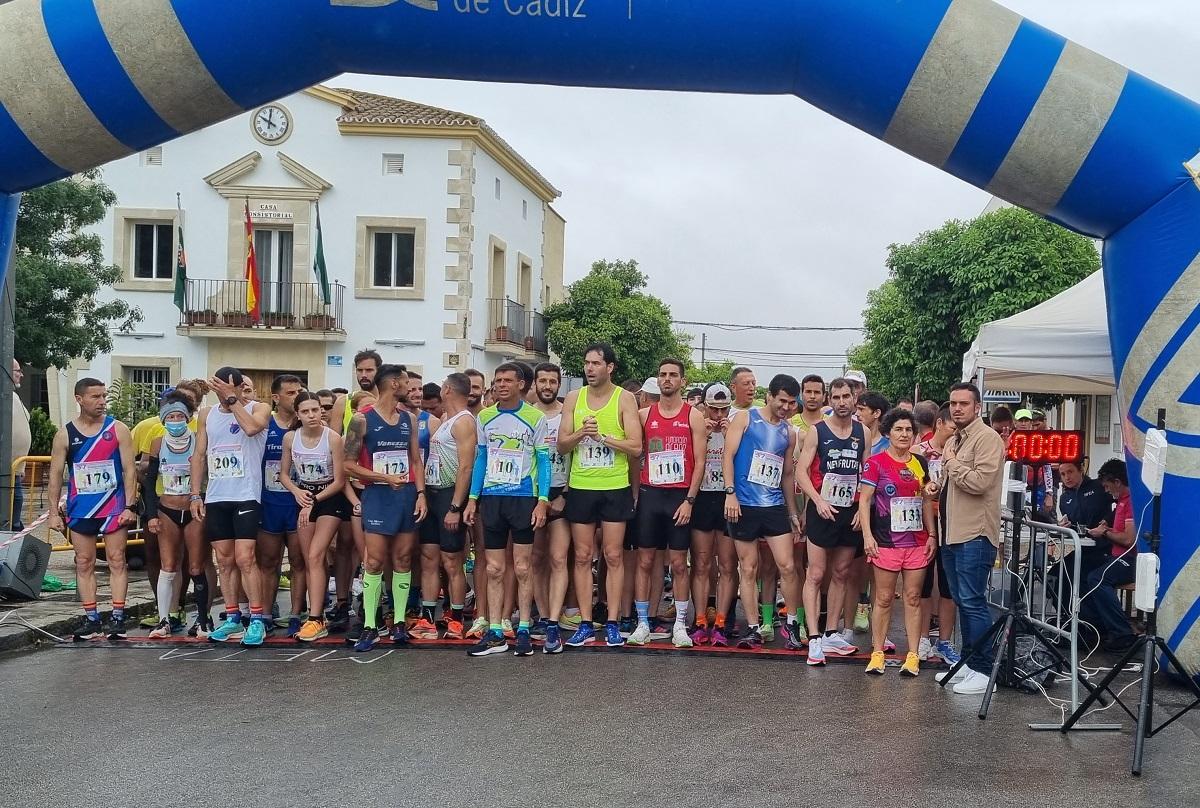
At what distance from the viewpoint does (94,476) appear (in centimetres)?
891

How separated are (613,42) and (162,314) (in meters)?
25.0

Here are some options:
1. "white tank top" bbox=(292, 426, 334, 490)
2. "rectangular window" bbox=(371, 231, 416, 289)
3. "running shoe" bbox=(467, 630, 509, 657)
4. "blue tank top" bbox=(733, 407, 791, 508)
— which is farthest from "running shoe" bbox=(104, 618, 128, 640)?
"rectangular window" bbox=(371, 231, 416, 289)

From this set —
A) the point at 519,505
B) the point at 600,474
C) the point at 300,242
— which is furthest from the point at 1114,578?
the point at 300,242

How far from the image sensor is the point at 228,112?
23.5 ft

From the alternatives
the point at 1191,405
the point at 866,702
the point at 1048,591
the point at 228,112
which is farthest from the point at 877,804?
the point at 228,112

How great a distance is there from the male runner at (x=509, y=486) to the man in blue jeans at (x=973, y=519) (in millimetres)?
2911

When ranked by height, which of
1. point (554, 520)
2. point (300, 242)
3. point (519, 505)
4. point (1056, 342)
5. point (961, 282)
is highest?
point (300, 242)

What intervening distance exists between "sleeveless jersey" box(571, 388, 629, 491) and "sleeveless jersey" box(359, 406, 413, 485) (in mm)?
1318

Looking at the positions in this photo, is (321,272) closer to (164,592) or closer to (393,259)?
(393,259)

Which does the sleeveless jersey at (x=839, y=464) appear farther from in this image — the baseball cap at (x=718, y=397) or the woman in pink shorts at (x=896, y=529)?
the baseball cap at (x=718, y=397)

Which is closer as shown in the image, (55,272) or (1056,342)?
(1056,342)

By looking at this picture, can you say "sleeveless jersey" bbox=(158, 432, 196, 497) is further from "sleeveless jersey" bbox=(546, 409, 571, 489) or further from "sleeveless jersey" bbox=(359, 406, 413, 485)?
"sleeveless jersey" bbox=(546, 409, 571, 489)

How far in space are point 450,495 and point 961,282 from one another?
66.1 feet

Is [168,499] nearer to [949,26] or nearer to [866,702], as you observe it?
[866,702]
